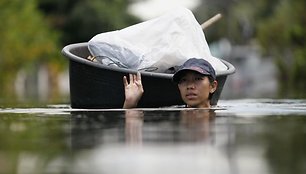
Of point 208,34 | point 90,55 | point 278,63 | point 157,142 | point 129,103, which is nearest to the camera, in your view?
point 157,142

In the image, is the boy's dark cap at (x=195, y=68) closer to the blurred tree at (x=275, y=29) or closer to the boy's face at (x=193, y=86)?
the boy's face at (x=193, y=86)

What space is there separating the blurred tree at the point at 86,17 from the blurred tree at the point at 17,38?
2.69 meters

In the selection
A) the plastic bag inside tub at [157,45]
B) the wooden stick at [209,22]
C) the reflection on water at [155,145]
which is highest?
the wooden stick at [209,22]

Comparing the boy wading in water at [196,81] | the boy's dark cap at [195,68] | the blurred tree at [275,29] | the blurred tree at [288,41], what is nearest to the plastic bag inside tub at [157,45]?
the boy wading in water at [196,81]

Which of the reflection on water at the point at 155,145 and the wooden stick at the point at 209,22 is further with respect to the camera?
the wooden stick at the point at 209,22

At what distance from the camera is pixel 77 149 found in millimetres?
5359

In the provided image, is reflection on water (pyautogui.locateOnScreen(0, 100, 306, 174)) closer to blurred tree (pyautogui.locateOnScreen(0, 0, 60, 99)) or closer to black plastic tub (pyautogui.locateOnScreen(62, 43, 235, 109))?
black plastic tub (pyautogui.locateOnScreen(62, 43, 235, 109))

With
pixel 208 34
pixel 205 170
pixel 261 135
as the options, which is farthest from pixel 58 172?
pixel 208 34

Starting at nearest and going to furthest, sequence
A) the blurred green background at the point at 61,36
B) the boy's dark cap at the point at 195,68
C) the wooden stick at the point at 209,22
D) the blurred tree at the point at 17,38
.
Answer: the boy's dark cap at the point at 195,68 < the wooden stick at the point at 209,22 < the blurred tree at the point at 17,38 < the blurred green background at the point at 61,36

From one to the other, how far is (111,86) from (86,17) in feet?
143

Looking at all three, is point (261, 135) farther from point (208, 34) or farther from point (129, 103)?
point (208, 34)

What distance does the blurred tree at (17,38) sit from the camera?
4035cm

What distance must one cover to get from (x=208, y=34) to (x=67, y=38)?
53.6 m

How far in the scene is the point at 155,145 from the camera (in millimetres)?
5574
